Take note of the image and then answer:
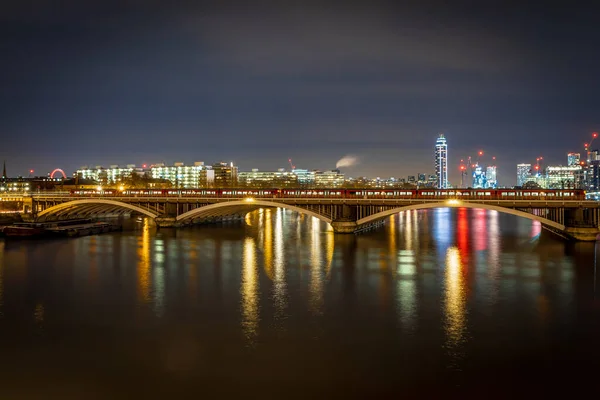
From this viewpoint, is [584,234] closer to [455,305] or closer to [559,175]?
[455,305]

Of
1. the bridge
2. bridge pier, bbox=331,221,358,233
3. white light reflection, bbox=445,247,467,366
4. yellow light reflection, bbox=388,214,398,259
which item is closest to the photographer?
white light reflection, bbox=445,247,467,366

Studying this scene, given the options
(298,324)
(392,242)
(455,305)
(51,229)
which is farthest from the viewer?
(51,229)

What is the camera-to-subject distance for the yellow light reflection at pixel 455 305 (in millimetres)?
18562

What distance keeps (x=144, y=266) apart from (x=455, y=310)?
62.4 feet

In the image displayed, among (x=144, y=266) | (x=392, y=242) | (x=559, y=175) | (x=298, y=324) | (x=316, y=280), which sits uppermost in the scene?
(x=559, y=175)

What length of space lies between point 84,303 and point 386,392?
48.6ft

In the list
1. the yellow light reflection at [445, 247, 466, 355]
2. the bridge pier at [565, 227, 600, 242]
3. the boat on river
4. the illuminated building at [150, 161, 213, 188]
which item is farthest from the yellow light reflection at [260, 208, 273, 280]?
the illuminated building at [150, 161, 213, 188]

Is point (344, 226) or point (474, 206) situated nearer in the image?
point (474, 206)

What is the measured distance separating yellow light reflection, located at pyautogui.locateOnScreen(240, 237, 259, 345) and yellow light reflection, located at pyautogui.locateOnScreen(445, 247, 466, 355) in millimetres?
6726

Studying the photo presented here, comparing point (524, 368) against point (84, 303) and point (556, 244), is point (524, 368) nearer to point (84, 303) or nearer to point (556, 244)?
point (84, 303)

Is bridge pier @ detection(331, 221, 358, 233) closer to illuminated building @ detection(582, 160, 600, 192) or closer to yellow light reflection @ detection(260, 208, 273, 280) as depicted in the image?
yellow light reflection @ detection(260, 208, 273, 280)

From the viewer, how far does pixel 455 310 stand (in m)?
22.1

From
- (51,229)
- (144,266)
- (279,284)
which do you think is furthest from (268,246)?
(51,229)

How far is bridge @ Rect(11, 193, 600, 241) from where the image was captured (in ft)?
136
